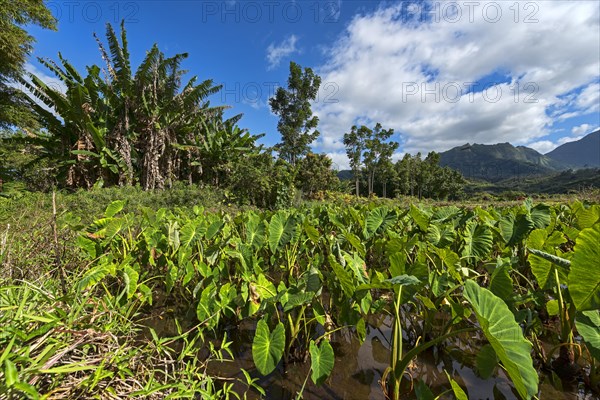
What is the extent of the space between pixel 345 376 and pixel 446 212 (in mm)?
2277

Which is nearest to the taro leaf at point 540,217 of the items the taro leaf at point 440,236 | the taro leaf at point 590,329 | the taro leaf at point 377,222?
the taro leaf at point 440,236

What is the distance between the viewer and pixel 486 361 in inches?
45.1

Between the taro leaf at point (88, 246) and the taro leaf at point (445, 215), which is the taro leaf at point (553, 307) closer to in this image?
the taro leaf at point (445, 215)

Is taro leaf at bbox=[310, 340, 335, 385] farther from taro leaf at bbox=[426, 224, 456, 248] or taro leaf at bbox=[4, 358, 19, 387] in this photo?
taro leaf at bbox=[426, 224, 456, 248]

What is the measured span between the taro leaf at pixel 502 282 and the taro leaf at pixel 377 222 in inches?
45.5

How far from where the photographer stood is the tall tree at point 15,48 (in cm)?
810

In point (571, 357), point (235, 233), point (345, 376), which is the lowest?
point (345, 376)

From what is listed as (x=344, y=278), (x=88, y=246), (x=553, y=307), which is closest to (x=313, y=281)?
(x=344, y=278)

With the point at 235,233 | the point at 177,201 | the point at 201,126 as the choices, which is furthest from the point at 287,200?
the point at 201,126

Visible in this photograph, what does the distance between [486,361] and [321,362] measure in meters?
0.72

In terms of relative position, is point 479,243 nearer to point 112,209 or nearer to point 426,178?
point 112,209

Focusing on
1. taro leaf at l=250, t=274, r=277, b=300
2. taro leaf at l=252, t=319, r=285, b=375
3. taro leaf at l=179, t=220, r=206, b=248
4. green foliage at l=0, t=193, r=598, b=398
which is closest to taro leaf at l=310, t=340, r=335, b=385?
green foliage at l=0, t=193, r=598, b=398

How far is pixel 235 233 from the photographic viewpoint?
10.4ft

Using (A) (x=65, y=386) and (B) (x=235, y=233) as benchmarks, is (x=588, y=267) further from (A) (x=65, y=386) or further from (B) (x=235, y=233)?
(B) (x=235, y=233)
